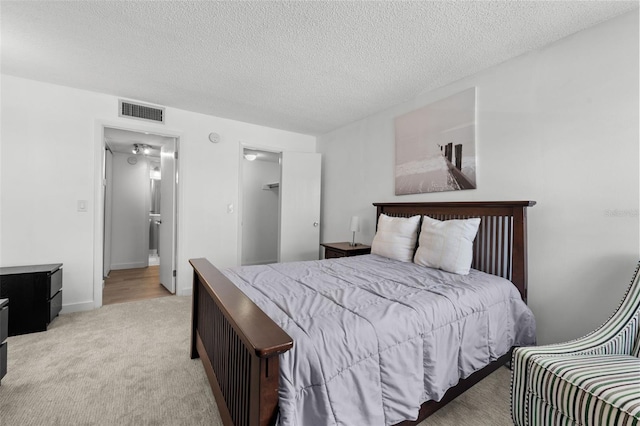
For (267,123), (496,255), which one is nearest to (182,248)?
(267,123)

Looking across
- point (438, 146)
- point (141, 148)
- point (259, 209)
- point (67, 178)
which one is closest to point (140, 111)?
point (67, 178)

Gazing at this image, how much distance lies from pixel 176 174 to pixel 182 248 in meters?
0.96

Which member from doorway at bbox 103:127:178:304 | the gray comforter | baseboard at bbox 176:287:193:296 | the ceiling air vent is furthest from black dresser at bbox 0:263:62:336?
the gray comforter

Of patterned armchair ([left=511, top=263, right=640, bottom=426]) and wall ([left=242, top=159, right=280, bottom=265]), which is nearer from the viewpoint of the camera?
patterned armchair ([left=511, top=263, right=640, bottom=426])

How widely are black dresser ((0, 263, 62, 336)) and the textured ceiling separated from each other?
1857 millimetres

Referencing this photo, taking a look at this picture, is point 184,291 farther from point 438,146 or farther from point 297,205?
point 438,146

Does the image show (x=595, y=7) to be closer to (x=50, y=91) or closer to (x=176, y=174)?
(x=176, y=174)

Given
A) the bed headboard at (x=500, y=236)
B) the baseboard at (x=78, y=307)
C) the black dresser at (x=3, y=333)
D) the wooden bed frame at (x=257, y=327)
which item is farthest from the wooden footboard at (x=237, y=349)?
the bed headboard at (x=500, y=236)

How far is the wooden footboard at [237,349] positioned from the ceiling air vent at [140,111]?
7.42 feet

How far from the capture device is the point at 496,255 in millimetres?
2303

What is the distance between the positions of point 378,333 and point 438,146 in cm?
223

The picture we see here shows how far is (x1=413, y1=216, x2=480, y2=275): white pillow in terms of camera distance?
217 cm

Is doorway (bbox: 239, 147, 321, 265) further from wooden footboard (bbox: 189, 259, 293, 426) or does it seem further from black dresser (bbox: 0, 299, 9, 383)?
black dresser (bbox: 0, 299, 9, 383)

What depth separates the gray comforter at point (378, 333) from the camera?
1.04m
